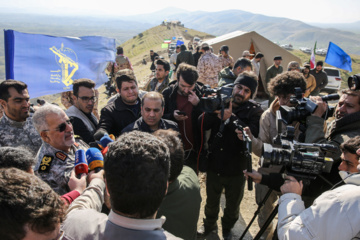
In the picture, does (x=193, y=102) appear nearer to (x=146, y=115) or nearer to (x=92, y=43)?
(x=146, y=115)

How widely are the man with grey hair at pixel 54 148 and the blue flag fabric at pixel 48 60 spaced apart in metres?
1.83

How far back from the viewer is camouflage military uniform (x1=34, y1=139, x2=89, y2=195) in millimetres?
1944

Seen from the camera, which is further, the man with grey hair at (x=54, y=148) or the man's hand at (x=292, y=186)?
the man with grey hair at (x=54, y=148)

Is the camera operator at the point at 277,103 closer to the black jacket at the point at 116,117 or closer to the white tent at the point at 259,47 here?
the black jacket at the point at 116,117

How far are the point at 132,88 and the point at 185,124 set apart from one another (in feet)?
3.13

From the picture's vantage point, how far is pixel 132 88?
347cm

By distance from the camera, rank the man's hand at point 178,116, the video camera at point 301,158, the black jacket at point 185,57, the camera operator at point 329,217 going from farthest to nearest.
Answer: the black jacket at point 185,57, the man's hand at point 178,116, the video camera at point 301,158, the camera operator at point 329,217

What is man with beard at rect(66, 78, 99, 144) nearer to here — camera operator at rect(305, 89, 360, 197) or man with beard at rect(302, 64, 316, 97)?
camera operator at rect(305, 89, 360, 197)

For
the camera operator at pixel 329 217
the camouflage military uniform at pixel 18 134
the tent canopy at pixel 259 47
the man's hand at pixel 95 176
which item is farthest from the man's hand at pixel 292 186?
the tent canopy at pixel 259 47

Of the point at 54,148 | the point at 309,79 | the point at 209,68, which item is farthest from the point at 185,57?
the point at 54,148

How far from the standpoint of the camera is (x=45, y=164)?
197cm

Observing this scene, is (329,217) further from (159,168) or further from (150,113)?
(150,113)

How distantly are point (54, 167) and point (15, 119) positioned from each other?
1.38 metres

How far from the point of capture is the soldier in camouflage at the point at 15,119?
282cm
